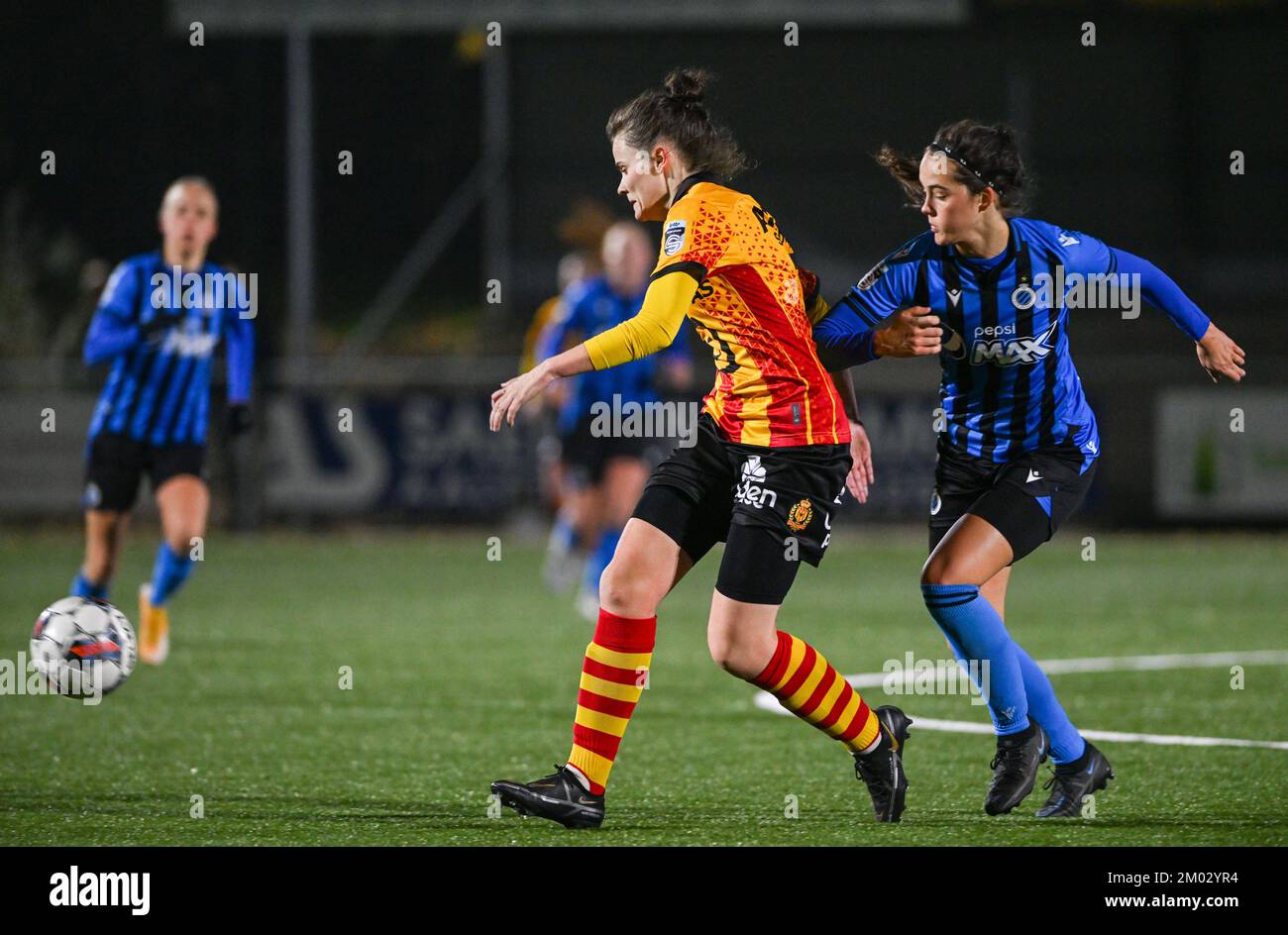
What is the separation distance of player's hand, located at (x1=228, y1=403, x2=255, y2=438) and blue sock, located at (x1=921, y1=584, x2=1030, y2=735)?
4673 mm

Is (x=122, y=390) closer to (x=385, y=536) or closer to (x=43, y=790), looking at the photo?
(x=43, y=790)

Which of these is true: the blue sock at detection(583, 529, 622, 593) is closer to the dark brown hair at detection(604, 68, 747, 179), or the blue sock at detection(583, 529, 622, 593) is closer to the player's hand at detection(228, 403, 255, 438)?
the player's hand at detection(228, 403, 255, 438)

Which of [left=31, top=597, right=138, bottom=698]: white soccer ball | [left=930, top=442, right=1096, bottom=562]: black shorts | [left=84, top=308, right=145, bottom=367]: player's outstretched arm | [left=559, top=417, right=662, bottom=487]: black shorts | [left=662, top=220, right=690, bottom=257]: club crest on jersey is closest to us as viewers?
[left=662, top=220, right=690, bottom=257]: club crest on jersey

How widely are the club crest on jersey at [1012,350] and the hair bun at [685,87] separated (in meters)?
1.01

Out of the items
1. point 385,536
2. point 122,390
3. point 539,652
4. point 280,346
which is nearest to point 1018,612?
point 539,652

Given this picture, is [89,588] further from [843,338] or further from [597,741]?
[843,338]

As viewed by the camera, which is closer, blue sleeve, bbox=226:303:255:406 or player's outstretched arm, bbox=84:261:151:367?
player's outstretched arm, bbox=84:261:151:367

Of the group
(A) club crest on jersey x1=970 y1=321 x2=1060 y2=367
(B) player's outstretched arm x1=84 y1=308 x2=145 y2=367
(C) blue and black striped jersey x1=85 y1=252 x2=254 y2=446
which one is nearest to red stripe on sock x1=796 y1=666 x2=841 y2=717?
(A) club crest on jersey x1=970 y1=321 x2=1060 y2=367

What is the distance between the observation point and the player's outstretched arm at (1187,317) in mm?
5422

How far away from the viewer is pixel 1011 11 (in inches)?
939

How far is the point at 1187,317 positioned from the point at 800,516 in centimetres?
128

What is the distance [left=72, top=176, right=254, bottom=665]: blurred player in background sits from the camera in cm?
897

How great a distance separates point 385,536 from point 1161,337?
7.55m

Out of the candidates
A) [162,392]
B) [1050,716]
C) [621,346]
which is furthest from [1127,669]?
[621,346]
